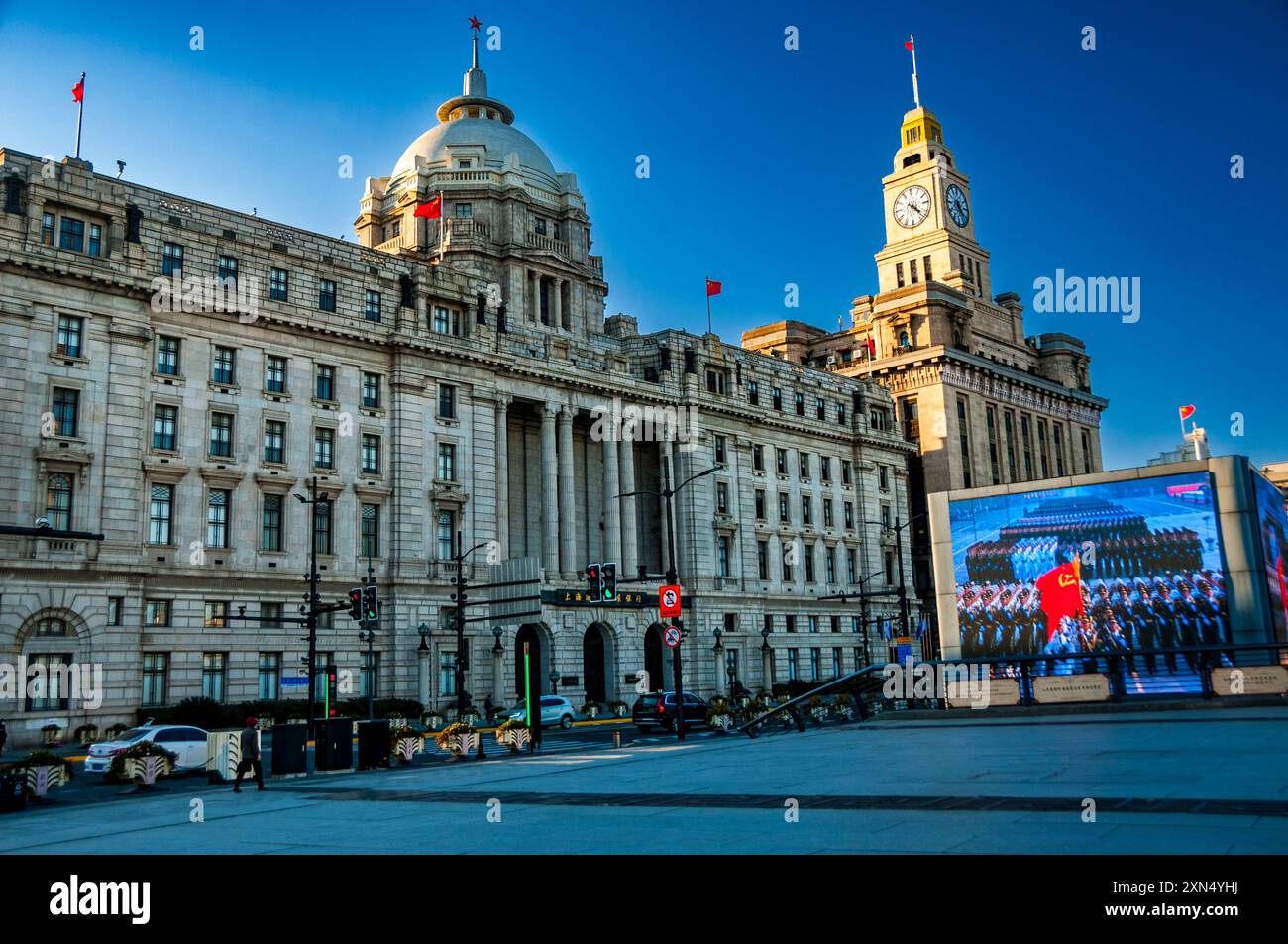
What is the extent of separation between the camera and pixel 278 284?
55719 mm

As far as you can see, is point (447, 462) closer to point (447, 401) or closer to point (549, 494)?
point (447, 401)

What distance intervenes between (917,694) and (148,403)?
34.7 metres

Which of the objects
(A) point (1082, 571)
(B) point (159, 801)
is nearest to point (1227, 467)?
(A) point (1082, 571)

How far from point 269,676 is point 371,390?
15553 millimetres

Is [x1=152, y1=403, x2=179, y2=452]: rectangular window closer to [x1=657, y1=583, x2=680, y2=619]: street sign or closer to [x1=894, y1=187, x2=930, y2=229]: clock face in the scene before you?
[x1=657, y1=583, x2=680, y2=619]: street sign

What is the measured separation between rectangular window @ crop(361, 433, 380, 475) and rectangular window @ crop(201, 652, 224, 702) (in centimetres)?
1206

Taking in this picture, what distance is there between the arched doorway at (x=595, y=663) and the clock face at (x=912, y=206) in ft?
206

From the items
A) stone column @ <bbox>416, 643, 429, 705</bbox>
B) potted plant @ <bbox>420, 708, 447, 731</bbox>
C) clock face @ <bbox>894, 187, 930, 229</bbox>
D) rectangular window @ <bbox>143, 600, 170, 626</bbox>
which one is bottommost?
potted plant @ <bbox>420, 708, 447, 731</bbox>

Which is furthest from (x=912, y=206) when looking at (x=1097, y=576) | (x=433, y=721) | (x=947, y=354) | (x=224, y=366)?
(x=433, y=721)

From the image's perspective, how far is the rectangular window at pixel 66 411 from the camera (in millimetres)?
46838

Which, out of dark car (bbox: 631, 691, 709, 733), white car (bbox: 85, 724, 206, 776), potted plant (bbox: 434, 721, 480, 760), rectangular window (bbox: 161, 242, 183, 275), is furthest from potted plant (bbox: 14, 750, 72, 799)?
rectangular window (bbox: 161, 242, 183, 275)

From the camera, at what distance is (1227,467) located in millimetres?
39938

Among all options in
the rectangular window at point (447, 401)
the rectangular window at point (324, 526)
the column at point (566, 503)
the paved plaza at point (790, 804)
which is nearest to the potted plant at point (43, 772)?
the paved plaza at point (790, 804)

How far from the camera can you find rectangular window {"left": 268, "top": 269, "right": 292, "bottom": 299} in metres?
55.3
